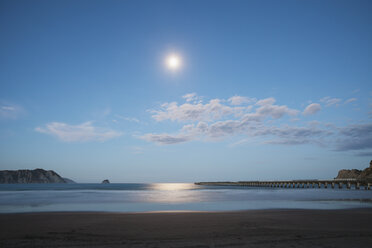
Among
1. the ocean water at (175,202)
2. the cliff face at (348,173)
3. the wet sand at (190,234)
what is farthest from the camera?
the cliff face at (348,173)

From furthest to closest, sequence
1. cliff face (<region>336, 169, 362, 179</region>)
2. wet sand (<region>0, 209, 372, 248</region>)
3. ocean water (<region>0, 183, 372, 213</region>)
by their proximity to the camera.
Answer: cliff face (<region>336, 169, 362, 179</region>)
ocean water (<region>0, 183, 372, 213</region>)
wet sand (<region>0, 209, 372, 248</region>)

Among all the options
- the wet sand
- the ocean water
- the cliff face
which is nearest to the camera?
the wet sand

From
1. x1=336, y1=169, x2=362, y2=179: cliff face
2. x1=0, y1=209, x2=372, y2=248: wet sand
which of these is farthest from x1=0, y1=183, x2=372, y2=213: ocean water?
x1=336, y1=169, x2=362, y2=179: cliff face

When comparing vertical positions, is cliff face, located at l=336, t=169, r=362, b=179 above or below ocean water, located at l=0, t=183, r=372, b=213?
above

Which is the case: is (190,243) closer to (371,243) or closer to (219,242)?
(219,242)

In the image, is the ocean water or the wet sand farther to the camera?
the ocean water

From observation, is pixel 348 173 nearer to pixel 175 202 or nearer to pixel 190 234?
pixel 175 202

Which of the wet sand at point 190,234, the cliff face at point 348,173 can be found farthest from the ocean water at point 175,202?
the cliff face at point 348,173

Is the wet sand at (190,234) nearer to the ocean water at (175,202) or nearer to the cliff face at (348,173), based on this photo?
the ocean water at (175,202)

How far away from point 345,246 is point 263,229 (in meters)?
3.87

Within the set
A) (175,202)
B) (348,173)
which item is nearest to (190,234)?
(175,202)

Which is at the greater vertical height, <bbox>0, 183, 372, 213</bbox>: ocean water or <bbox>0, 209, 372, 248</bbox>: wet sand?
<bbox>0, 209, 372, 248</bbox>: wet sand

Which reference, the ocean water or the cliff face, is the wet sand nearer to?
the ocean water

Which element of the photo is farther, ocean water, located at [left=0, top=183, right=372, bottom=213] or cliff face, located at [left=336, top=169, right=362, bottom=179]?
cliff face, located at [left=336, top=169, right=362, bottom=179]
